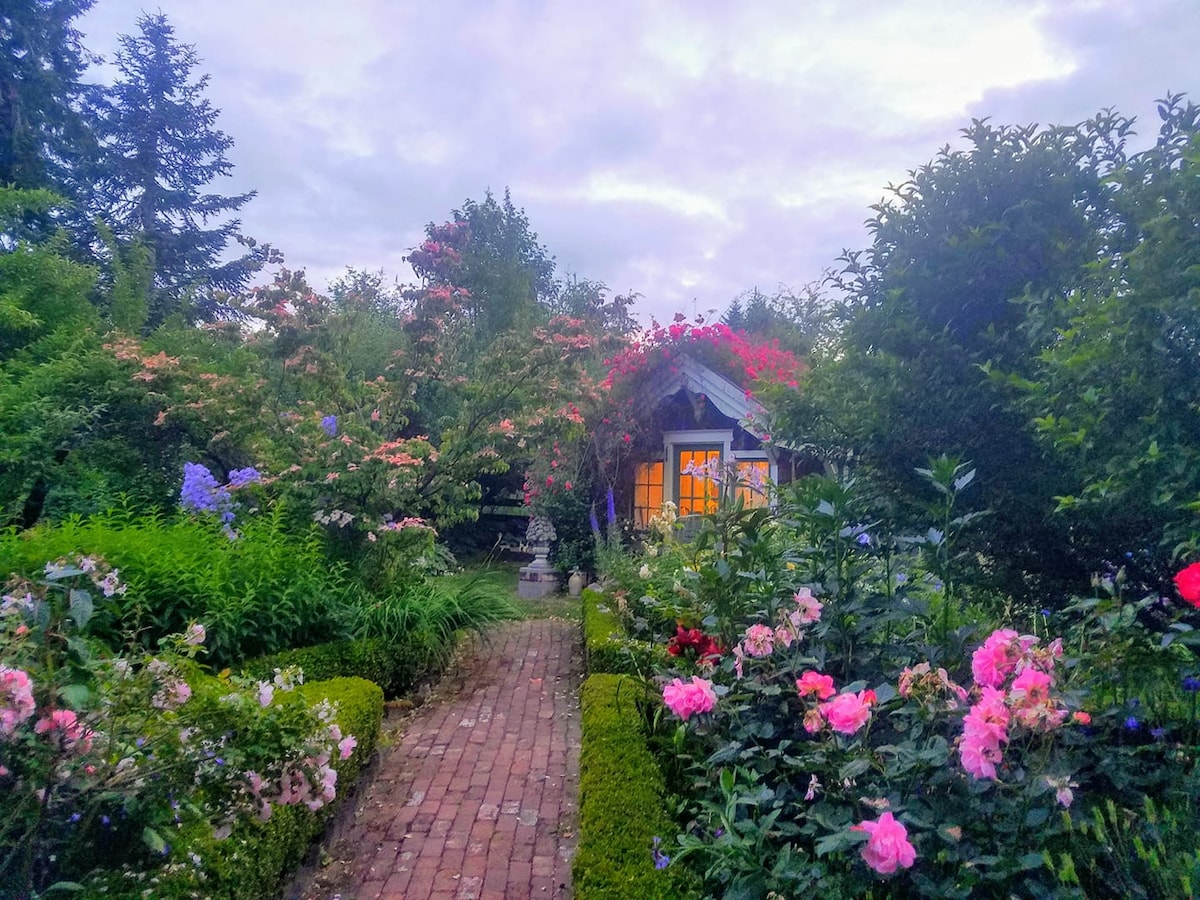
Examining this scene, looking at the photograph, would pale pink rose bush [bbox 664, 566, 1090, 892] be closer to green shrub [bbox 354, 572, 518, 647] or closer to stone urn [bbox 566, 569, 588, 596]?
green shrub [bbox 354, 572, 518, 647]

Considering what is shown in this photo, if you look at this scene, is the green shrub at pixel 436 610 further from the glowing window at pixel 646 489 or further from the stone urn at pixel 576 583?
the glowing window at pixel 646 489

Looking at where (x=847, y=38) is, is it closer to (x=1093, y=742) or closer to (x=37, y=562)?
(x=1093, y=742)

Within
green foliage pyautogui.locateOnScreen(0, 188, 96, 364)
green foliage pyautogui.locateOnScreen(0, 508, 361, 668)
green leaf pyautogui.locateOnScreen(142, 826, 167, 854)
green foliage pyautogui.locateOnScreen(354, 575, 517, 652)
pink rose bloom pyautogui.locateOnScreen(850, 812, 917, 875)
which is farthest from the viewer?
green foliage pyautogui.locateOnScreen(0, 188, 96, 364)

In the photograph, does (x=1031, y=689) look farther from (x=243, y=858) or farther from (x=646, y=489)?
A: (x=646, y=489)

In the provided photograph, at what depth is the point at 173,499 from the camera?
6.77 m

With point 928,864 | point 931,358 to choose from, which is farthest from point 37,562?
point 931,358

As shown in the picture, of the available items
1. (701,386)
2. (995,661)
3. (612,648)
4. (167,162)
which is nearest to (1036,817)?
(995,661)

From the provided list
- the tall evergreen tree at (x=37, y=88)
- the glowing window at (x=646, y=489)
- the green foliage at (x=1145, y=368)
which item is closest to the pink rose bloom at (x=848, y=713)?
the green foliage at (x=1145, y=368)

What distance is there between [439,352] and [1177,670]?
5.62m

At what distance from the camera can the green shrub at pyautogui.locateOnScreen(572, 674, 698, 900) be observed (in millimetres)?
1824

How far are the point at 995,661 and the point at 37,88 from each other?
1472 centimetres

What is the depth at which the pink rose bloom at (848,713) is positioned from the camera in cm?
152

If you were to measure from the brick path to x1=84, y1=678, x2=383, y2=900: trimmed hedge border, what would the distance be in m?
0.23

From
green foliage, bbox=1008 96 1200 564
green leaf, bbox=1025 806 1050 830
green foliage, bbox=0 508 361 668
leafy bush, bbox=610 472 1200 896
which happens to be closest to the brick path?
leafy bush, bbox=610 472 1200 896
